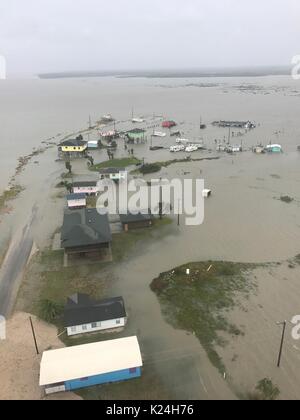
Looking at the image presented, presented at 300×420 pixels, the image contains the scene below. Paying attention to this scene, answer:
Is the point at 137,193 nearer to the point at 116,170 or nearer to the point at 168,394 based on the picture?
the point at 116,170

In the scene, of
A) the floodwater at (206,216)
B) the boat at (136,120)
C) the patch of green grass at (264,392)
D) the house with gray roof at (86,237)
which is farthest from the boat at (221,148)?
the patch of green grass at (264,392)

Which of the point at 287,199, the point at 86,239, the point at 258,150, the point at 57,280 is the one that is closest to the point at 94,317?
the point at 57,280

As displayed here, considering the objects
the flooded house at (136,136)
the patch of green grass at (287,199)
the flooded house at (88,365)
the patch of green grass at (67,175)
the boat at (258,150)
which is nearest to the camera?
the flooded house at (88,365)

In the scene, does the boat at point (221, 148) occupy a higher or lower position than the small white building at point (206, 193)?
higher

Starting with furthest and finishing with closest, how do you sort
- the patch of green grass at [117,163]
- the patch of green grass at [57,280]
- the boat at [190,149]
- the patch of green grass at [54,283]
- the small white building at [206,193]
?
the boat at [190,149] < the patch of green grass at [117,163] < the small white building at [206,193] < the patch of green grass at [54,283] < the patch of green grass at [57,280]

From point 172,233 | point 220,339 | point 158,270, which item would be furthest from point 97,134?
point 220,339

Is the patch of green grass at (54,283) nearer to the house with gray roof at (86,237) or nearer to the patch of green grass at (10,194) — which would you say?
the house with gray roof at (86,237)

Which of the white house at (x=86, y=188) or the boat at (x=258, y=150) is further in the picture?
the boat at (x=258, y=150)

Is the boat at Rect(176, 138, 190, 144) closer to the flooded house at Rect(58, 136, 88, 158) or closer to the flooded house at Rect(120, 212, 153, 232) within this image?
the flooded house at Rect(58, 136, 88, 158)
